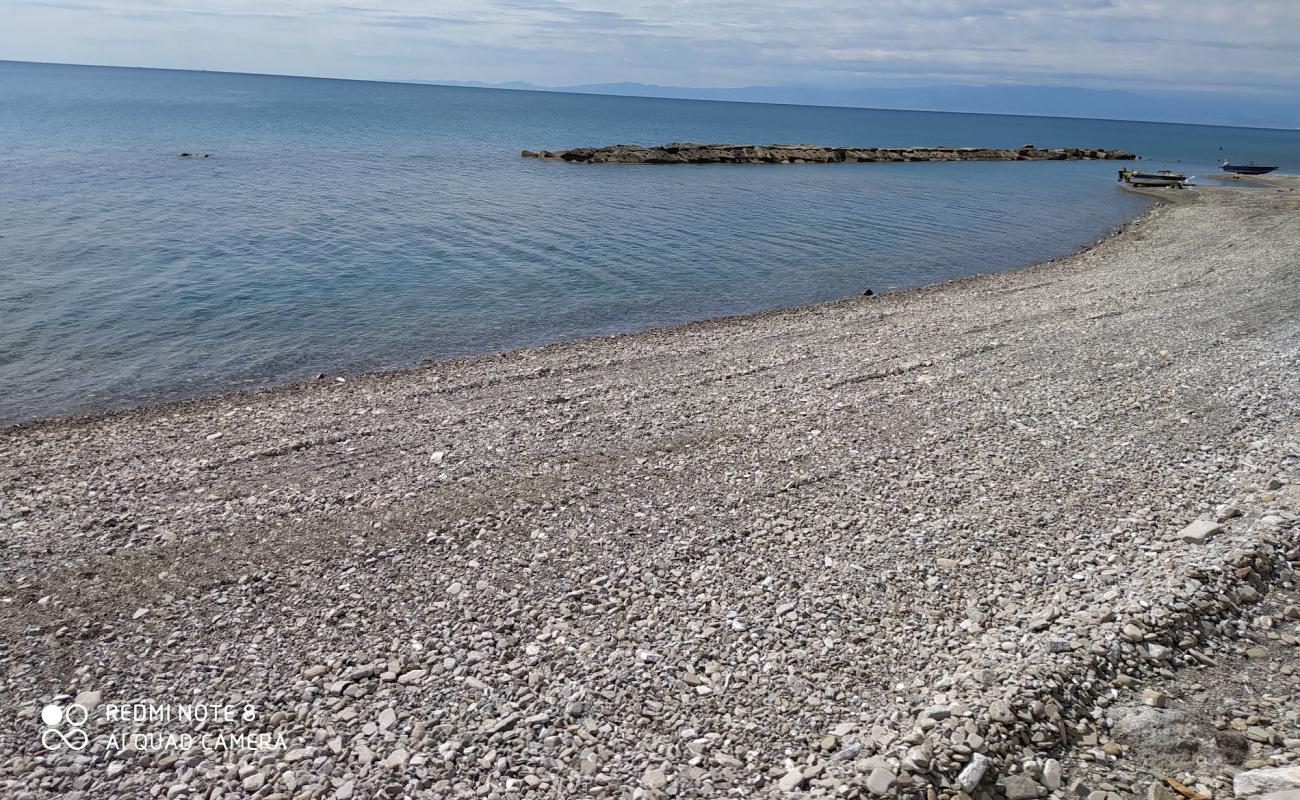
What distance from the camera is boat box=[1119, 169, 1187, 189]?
61.2 meters

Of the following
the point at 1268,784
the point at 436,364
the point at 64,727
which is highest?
the point at 436,364

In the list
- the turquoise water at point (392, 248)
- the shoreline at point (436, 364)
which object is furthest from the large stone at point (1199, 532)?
the turquoise water at point (392, 248)

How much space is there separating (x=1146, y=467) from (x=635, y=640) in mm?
7779

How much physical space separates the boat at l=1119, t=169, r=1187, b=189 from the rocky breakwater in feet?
82.9

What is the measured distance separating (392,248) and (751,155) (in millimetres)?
54204

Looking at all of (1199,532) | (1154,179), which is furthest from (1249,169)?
(1199,532)

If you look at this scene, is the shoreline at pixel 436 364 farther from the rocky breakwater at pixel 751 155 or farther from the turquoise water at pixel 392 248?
the rocky breakwater at pixel 751 155

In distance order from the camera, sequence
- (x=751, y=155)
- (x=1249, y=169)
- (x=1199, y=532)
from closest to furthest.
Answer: (x=1199, y=532) < (x=1249, y=169) < (x=751, y=155)

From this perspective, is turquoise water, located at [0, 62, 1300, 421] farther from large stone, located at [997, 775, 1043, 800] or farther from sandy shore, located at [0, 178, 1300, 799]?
large stone, located at [997, 775, 1043, 800]

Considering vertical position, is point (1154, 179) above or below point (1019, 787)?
above

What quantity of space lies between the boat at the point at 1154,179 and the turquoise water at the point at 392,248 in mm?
6119

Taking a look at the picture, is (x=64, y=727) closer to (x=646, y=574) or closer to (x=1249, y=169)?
(x=646, y=574)

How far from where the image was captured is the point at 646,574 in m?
8.53

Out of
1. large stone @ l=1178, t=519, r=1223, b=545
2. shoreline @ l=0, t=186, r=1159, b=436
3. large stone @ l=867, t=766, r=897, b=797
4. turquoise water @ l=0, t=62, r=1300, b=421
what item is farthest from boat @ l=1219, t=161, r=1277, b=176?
large stone @ l=867, t=766, r=897, b=797
